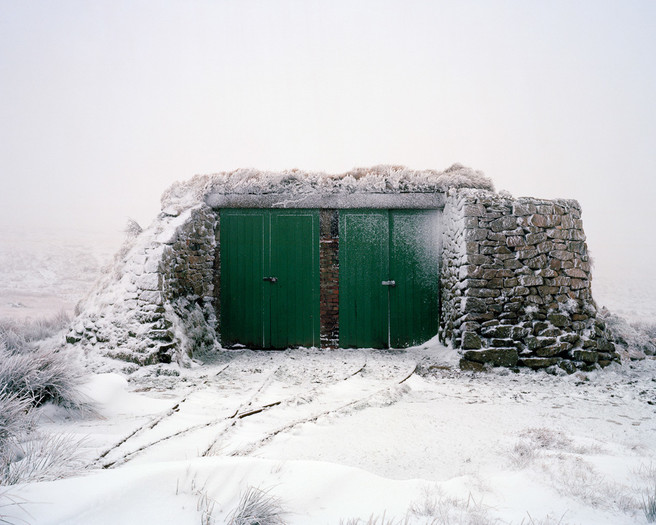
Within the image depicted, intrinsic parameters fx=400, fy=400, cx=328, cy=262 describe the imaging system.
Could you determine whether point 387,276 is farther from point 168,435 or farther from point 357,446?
point 168,435

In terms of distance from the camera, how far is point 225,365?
625cm

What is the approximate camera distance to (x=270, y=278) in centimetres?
787

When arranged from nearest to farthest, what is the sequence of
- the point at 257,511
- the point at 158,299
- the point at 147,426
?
the point at 257,511, the point at 147,426, the point at 158,299

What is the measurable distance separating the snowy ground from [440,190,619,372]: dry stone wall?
0.39m

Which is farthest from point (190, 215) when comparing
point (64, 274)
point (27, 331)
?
point (64, 274)

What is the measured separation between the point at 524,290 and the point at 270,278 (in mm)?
4502

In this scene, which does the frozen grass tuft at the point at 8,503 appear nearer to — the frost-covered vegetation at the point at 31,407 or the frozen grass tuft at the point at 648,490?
the frost-covered vegetation at the point at 31,407

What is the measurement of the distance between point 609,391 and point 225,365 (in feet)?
17.3

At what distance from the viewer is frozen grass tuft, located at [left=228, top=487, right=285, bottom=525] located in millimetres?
1743

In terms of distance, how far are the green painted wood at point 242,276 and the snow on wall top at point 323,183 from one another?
53cm

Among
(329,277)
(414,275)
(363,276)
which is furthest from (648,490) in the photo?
(329,277)

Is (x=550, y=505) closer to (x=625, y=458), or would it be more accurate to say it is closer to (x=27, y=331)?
(x=625, y=458)

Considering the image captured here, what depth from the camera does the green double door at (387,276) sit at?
7.83 metres

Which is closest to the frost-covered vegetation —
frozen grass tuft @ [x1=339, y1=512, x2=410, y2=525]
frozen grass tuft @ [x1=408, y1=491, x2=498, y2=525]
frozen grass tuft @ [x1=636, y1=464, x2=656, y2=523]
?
frozen grass tuft @ [x1=339, y1=512, x2=410, y2=525]
